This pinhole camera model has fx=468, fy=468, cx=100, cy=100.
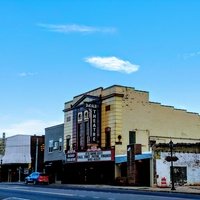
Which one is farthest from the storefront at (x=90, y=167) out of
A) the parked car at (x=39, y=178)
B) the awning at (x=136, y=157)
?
the parked car at (x=39, y=178)

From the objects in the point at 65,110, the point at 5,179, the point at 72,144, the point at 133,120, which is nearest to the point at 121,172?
the point at 133,120

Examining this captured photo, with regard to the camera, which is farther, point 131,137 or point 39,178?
point 39,178

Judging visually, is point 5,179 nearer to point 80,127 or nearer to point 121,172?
point 80,127

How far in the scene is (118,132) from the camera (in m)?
51.8

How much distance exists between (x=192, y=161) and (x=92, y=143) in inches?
488

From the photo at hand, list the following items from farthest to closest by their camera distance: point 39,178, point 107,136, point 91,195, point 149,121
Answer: point 39,178 < point 149,121 < point 107,136 < point 91,195

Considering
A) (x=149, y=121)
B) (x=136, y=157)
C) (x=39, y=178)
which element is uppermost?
(x=149, y=121)

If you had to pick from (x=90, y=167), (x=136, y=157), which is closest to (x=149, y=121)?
(x=136, y=157)

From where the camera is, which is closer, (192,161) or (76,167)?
(192,161)

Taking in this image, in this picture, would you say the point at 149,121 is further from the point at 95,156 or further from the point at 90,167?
the point at 90,167

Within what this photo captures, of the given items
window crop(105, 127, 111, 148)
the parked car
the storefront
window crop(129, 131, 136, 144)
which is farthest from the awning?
the parked car

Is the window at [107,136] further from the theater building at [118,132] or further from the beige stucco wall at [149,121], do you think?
the beige stucco wall at [149,121]

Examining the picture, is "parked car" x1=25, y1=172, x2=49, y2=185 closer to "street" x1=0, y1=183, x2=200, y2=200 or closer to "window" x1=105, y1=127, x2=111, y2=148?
"window" x1=105, y1=127, x2=111, y2=148

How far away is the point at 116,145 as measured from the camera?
51.2m
